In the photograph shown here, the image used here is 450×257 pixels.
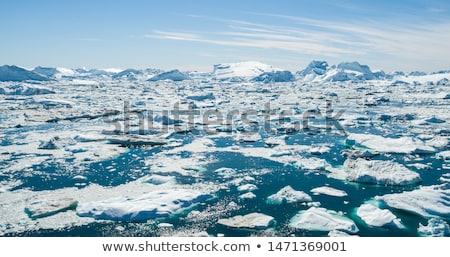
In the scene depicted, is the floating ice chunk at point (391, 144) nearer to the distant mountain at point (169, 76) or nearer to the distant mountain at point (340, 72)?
the distant mountain at point (340, 72)

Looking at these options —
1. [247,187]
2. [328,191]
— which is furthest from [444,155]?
[247,187]

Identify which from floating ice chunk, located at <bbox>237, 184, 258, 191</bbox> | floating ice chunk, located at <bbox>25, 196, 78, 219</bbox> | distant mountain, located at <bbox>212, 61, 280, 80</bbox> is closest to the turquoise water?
floating ice chunk, located at <bbox>237, 184, 258, 191</bbox>

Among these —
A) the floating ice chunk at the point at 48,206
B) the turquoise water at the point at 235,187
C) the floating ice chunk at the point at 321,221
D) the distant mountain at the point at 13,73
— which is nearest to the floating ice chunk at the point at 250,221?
the turquoise water at the point at 235,187

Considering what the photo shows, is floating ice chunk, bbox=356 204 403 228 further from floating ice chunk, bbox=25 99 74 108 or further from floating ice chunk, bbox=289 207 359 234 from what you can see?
floating ice chunk, bbox=25 99 74 108

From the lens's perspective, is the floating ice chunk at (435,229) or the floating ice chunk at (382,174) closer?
the floating ice chunk at (435,229)
